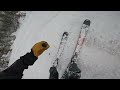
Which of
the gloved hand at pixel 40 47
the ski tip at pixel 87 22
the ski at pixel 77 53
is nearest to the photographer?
the gloved hand at pixel 40 47

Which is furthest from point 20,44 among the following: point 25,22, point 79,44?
point 79,44

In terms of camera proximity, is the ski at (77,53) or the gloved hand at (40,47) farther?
the ski at (77,53)

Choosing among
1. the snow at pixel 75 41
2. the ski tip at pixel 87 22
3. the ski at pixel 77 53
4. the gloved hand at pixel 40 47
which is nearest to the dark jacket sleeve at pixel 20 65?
the gloved hand at pixel 40 47

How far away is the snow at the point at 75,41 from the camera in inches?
173

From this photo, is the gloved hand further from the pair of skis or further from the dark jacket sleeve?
the pair of skis

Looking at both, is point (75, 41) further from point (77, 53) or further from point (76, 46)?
point (77, 53)

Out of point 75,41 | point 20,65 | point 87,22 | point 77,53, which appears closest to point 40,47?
point 20,65

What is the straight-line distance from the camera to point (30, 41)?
16.0 feet

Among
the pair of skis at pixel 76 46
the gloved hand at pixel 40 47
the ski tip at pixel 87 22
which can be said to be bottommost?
the gloved hand at pixel 40 47

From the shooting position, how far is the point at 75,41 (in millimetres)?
4602

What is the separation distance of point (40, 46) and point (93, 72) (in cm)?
179

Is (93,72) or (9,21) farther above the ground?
(9,21)

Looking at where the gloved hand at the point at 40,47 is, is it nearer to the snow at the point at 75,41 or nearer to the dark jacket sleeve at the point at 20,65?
the dark jacket sleeve at the point at 20,65

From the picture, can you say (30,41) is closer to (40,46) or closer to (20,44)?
(20,44)
